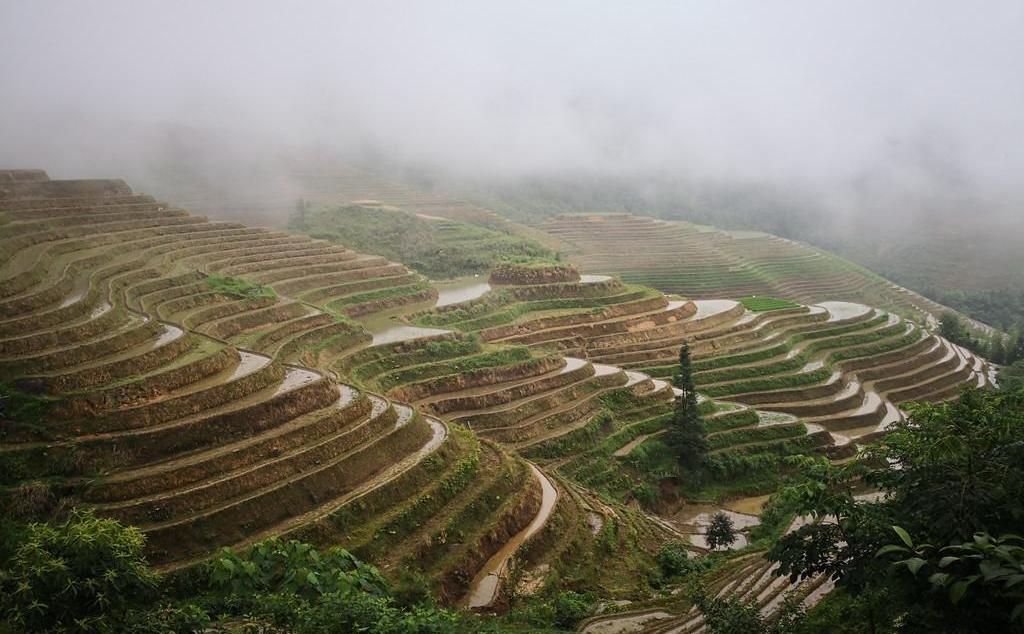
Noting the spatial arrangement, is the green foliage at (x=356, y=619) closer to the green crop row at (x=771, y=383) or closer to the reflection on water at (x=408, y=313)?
the reflection on water at (x=408, y=313)

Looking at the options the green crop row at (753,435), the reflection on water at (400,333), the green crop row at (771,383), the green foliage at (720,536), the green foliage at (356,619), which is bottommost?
the green foliage at (720,536)

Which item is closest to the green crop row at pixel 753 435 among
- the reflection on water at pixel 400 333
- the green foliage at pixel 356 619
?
the reflection on water at pixel 400 333

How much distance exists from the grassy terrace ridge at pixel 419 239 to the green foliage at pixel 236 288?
16.4 meters

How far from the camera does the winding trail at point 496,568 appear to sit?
1336 centimetres

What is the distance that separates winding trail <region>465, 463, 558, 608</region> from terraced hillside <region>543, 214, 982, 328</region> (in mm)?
36359

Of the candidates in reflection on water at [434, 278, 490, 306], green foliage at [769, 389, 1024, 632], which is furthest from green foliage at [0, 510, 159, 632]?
reflection on water at [434, 278, 490, 306]

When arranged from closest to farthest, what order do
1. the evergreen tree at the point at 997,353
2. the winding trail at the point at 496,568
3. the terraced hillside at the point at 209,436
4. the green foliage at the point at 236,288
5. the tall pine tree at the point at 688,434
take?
the terraced hillside at the point at 209,436
the winding trail at the point at 496,568
the green foliage at the point at 236,288
the tall pine tree at the point at 688,434
the evergreen tree at the point at 997,353

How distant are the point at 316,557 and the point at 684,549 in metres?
11.7

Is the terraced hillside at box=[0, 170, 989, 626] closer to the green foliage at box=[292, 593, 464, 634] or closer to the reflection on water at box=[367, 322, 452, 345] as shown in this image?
the reflection on water at box=[367, 322, 452, 345]

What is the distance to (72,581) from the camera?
758 centimetres

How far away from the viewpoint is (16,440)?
12406mm

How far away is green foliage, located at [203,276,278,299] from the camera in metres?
23.9

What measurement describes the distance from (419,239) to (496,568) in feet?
→ 112

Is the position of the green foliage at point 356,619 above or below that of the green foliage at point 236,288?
below
